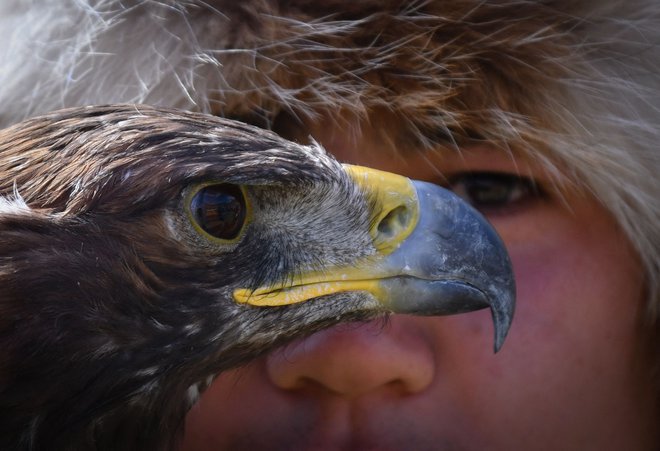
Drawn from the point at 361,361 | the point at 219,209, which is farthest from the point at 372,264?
the point at 361,361

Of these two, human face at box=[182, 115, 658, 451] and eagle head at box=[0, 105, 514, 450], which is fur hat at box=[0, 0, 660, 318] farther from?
eagle head at box=[0, 105, 514, 450]

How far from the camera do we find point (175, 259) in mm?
1677

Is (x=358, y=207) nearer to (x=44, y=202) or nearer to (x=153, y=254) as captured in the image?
(x=153, y=254)

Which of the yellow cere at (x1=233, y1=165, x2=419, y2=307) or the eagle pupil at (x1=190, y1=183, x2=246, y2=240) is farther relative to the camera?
the yellow cere at (x1=233, y1=165, x2=419, y2=307)

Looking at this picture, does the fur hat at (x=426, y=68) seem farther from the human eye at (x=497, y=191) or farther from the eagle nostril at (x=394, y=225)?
the eagle nostril at (x=394, y=225)

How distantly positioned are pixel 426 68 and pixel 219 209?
72 centimetres

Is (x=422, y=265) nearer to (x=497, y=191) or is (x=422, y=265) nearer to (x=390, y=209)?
(x=390, y=209)

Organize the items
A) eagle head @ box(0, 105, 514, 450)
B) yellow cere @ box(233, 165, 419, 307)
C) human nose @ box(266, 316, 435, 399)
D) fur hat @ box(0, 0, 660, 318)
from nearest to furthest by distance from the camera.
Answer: eagle head @ box(0, 105, 514, 450) < yellow cere @ box(233, 165, 419, 307) < fur hat @ box(0, 0, 660, 318) < human nose @ box(266, 316, 435, 399)

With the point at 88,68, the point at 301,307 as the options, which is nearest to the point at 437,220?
the point at 301,307

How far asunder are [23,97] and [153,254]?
897 millimetres

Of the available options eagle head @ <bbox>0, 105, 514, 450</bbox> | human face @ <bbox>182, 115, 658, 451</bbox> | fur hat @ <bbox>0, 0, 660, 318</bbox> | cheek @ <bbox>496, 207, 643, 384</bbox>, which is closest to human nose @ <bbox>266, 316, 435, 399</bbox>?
human face @ <bbox>182, 115, 658, 451</bbox>

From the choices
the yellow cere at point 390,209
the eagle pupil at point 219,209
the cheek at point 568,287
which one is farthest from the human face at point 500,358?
the eagle pupil at point 219,209

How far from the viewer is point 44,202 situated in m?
1.65

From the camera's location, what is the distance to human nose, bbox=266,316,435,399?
2221 mm
